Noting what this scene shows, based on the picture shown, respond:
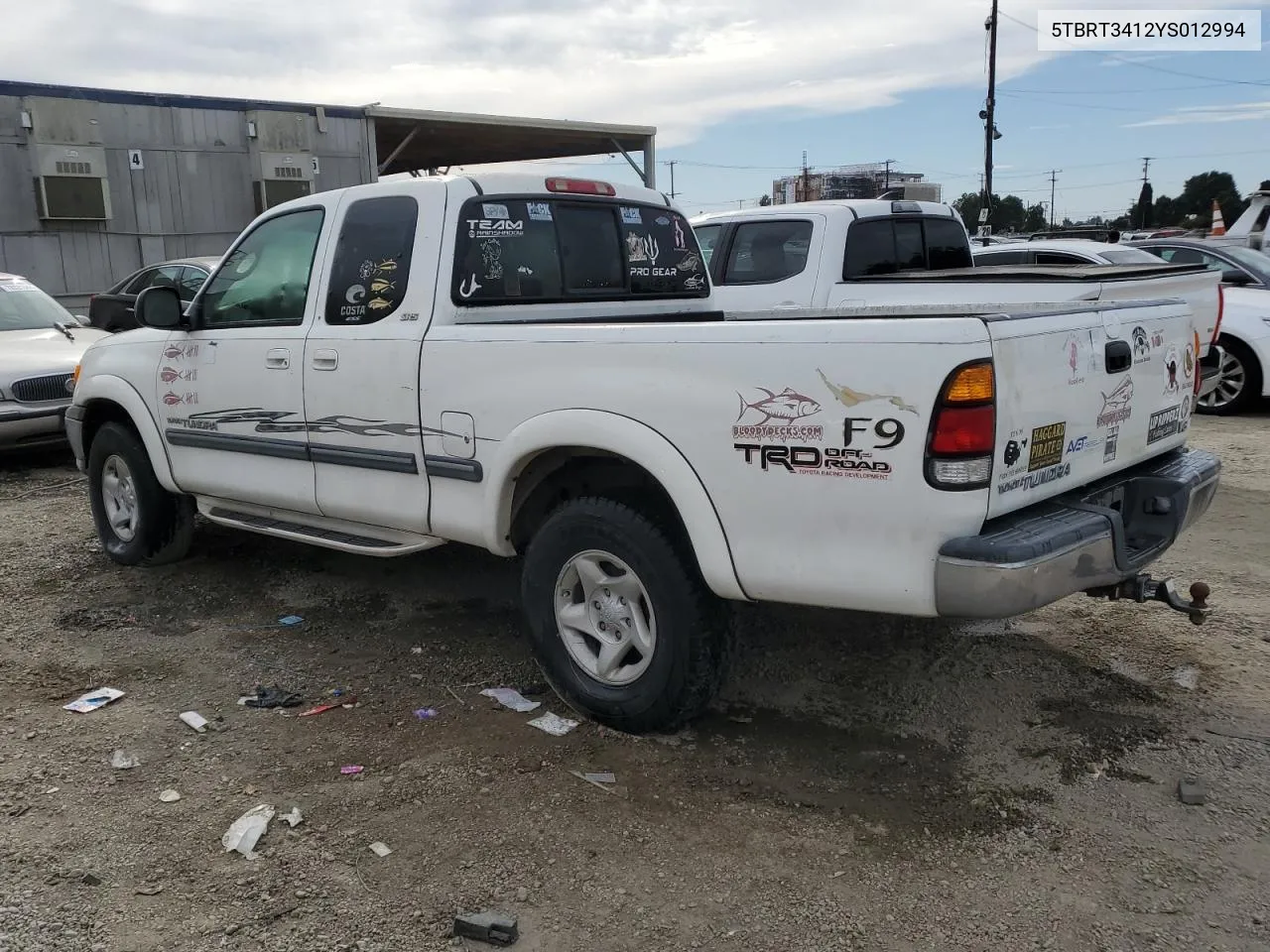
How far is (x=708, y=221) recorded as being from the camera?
27.9 ft

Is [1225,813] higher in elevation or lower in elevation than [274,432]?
lower

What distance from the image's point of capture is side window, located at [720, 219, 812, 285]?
25.8 ft

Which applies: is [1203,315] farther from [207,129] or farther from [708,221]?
[207,129]

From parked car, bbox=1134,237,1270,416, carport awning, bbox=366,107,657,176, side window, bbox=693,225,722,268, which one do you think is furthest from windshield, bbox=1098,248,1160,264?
carport awning, bbox=366,107,657,176

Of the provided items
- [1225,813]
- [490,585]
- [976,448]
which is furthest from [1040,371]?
[490,585]

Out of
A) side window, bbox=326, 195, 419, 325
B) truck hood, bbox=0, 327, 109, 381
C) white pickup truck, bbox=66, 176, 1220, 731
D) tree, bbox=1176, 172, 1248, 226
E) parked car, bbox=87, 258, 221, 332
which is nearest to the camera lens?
white pickup truck, bbox=66, 176, 1220, 731

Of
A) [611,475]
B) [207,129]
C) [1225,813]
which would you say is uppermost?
[207,129]

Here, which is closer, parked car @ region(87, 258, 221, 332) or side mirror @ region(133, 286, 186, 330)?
side mirror @ region(133, 286, 186, 330)

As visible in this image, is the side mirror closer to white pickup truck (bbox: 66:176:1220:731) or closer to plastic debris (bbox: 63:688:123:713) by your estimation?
white pickup truck (bbox: 66:176:1220:731)

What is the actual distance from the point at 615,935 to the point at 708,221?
660cm

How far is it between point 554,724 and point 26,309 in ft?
27.9

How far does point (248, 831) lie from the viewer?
3.25m

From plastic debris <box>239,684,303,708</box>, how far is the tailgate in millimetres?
2763

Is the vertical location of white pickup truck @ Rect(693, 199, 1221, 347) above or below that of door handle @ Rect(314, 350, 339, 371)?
above
